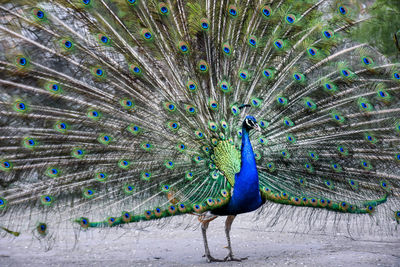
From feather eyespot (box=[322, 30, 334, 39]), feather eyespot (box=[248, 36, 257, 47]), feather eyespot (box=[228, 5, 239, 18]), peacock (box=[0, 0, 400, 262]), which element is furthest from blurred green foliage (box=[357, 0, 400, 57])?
feather eyespot (box=[228, 5, 239, 18])

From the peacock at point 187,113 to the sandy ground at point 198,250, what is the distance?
49cm

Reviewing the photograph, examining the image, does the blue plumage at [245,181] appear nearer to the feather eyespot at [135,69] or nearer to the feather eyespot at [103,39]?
the feather eyespot at [135,69]

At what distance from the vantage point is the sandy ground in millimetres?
4926

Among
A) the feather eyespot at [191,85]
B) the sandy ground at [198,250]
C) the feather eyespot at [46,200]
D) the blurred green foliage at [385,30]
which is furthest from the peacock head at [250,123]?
the blurred green foliage at [385,30]

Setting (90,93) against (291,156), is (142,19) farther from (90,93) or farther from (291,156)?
(291,156)

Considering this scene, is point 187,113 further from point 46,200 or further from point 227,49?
point 46,200

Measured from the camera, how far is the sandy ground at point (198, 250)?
493 centimetres

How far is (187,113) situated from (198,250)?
1938 mm

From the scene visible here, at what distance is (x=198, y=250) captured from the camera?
582 cm

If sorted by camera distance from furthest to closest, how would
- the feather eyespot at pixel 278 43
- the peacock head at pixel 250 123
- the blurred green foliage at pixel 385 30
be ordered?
the blurred green foliage at pixel 385 30 → the feather eyespot at pixel 278 43 → the peacock head at pixel 250 123

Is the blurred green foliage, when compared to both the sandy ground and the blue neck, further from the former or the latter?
the blue neck

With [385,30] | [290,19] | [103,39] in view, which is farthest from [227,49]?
[385,30]

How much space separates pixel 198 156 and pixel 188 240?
220 centimetres

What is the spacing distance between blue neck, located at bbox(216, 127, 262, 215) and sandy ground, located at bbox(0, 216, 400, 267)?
28.2 inches
